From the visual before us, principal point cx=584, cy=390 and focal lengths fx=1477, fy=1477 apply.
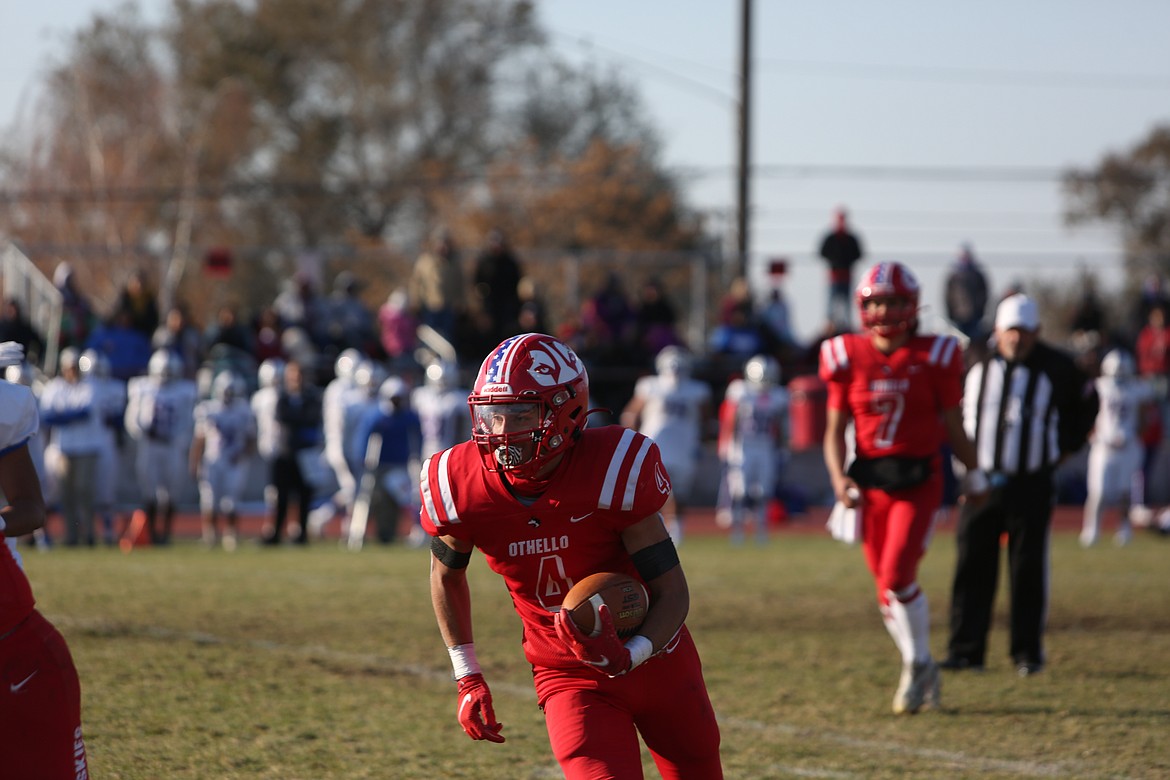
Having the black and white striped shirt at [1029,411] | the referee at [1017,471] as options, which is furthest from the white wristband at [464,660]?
the black and white striped shirt at [1029,411]

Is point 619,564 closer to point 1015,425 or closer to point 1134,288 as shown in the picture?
point 1015,425

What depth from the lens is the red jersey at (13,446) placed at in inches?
144

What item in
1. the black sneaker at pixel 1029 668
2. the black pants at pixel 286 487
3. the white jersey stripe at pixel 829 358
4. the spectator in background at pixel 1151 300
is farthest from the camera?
the spectator in background at pixel 1151 300

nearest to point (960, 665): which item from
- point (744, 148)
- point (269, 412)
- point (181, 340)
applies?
point (269, 412)

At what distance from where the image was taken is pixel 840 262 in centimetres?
1983

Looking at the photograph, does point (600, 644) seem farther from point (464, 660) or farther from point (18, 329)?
point (18, 329)

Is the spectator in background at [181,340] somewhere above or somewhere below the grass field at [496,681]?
above

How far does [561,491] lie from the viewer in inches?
155

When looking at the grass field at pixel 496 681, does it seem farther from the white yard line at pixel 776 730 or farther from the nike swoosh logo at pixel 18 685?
the nike swoosh logo at pixel 18 685

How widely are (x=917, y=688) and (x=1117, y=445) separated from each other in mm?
10664

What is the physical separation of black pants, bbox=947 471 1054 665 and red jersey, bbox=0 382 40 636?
532cm

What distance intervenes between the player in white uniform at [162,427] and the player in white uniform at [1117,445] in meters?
9.96

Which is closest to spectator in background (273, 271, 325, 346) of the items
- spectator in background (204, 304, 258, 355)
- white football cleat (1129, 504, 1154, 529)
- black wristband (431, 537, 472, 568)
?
spectator in background (204, 304, 258, 355)

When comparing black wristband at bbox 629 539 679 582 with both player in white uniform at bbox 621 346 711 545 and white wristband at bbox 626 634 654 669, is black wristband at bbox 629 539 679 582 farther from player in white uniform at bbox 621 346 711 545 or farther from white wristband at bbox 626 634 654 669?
player in white uniform at bbox 621 346 711 545
